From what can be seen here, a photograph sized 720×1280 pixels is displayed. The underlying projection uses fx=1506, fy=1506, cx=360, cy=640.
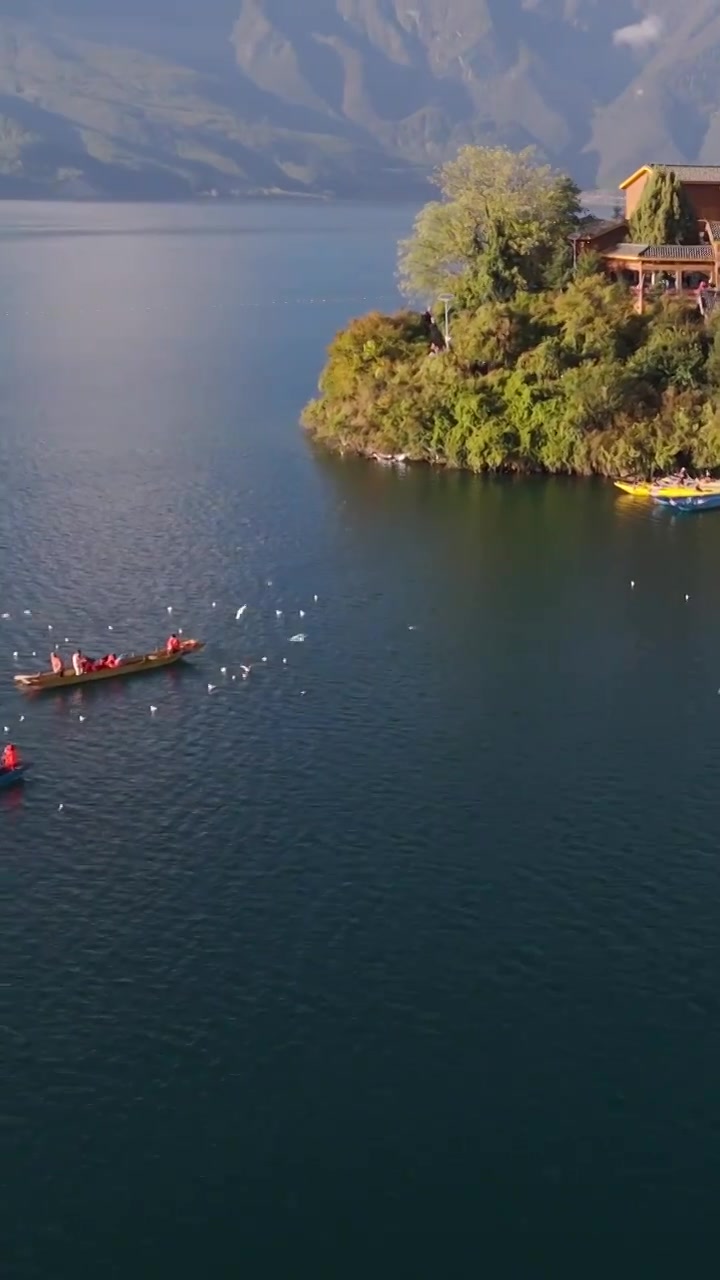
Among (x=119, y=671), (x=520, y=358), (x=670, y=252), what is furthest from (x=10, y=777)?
(x=670, y=252)

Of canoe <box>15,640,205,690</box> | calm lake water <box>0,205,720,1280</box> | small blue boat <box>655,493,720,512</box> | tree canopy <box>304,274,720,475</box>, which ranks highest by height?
tree canopy <box>304,274,720,475</box>

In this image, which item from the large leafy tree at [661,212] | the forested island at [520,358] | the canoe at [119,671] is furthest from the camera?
the large leafy tree at [661,212]

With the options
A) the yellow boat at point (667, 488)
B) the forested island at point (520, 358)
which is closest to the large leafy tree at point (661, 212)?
the forested island at point (520, 358)

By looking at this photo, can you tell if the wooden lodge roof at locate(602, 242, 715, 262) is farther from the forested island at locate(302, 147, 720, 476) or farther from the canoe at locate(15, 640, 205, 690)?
the canoe at locate(15, 640, 205, 690)

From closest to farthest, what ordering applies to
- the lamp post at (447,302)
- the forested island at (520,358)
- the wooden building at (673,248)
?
the forested island at (520,358) < the lamp post at (447,302) < the wooden building at (673,248)

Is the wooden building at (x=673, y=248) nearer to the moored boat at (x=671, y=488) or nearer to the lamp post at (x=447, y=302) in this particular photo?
the lamp post at (x=447, y=302)

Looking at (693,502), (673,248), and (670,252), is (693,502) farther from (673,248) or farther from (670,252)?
(673,248)

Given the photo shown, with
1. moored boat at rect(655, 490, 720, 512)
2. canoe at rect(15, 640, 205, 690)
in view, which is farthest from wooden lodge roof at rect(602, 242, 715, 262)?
canoe at rect(15, 640, 205, 690)

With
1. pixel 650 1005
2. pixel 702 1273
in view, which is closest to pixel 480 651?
pixel 650 1005
